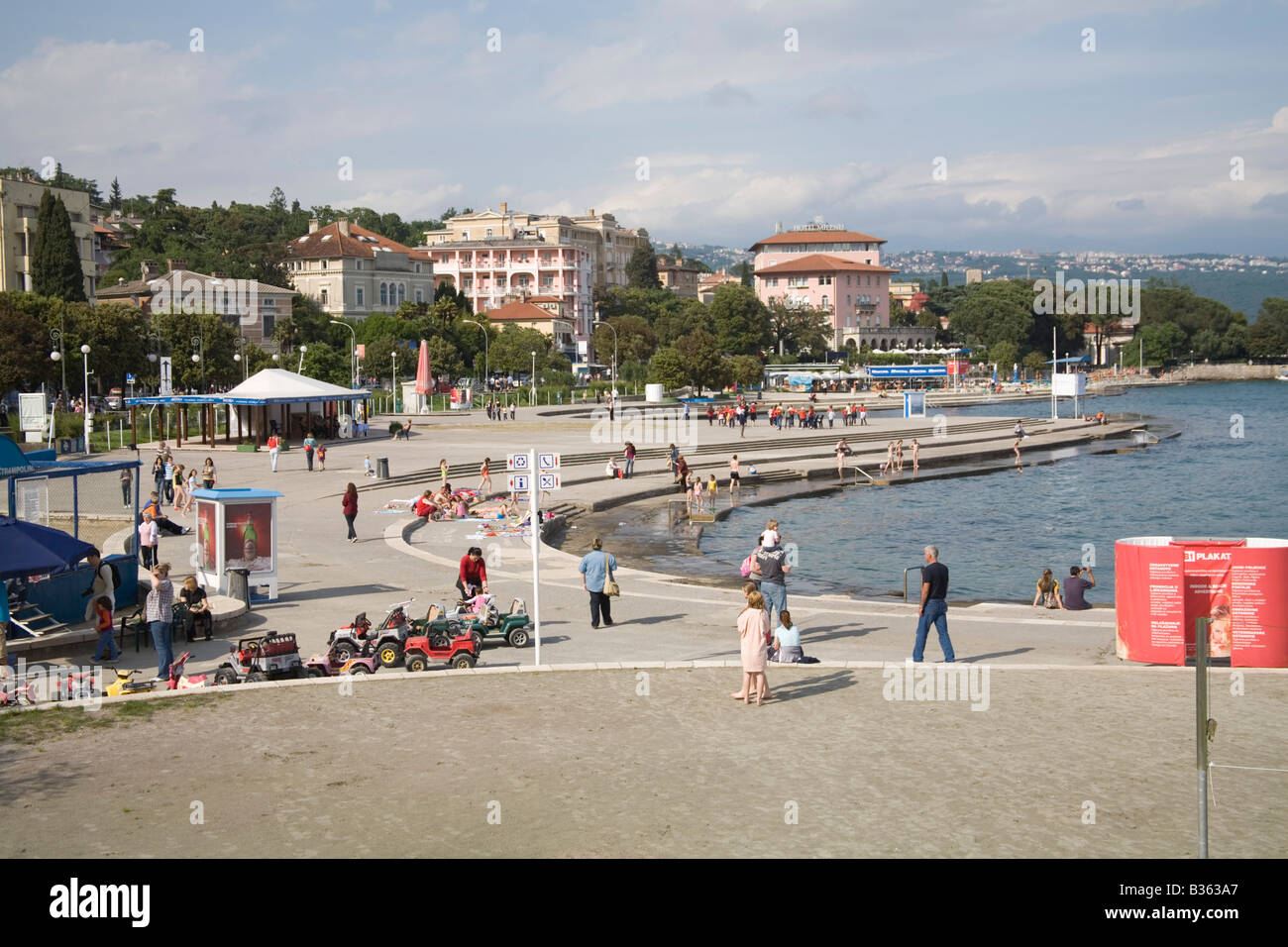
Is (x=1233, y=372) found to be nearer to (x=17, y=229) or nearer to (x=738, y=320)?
(x=738, y=320)

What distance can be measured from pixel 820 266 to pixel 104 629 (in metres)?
156

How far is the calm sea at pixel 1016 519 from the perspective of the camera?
2755 cm

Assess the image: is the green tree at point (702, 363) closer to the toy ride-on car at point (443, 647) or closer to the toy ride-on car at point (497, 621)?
the toy ride-on car at point (497, 621)

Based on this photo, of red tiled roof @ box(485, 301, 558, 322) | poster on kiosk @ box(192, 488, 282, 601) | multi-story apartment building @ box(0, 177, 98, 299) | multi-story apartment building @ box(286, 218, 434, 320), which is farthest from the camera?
red tiled roof @ box(485, 301, 558, 322)

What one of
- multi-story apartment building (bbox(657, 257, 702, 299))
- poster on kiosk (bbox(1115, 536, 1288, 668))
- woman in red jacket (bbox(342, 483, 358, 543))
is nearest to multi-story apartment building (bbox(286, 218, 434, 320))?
multi-story apartment building (bbox(657, 257, 702, 299))

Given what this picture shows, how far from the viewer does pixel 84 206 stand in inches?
3418

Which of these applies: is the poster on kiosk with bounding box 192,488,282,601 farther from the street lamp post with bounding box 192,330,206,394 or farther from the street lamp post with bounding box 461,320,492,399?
the street lamp post with bounding box 461,320,492,399

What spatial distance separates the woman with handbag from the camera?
16109 mm

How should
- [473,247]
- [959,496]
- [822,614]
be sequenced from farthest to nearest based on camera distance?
[473,247] < [959,496] < [822,614]

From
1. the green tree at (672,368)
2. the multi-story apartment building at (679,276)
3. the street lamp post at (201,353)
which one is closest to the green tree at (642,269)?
the multi-story apartment building at (679,276)

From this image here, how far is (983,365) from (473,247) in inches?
2612

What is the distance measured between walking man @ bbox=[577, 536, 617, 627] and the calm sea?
8.43 meters
